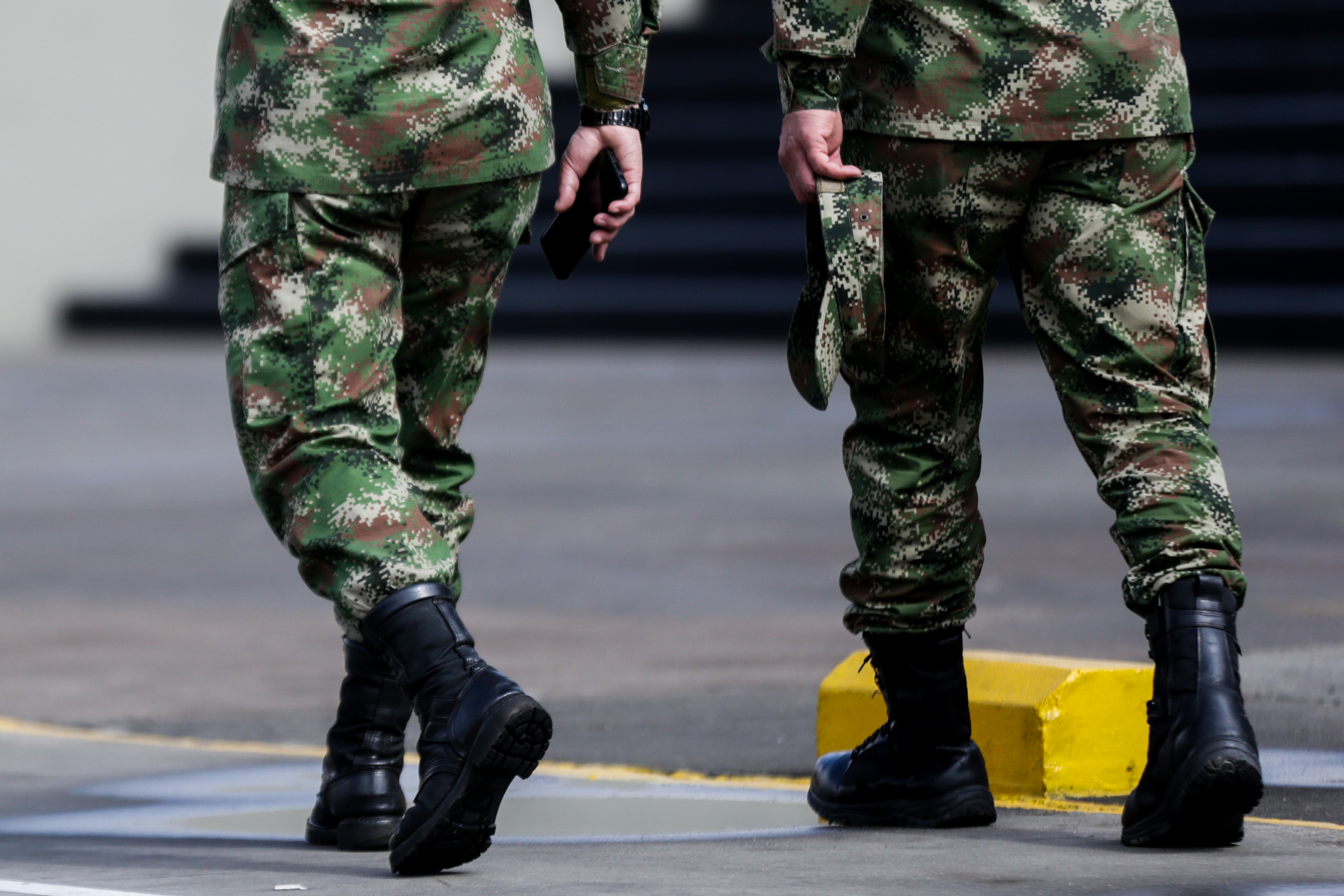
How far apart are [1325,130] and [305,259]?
13576 mm

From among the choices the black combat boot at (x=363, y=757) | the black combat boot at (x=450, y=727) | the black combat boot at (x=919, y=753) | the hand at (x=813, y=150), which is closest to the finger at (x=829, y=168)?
the hand at (x=813, y=150)

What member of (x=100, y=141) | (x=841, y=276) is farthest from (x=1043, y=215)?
(x=100, y=141)

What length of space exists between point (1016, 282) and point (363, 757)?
3.70 ft

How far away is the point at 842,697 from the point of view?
3.76 metres

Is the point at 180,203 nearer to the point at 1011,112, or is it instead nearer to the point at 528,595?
the point at 528,595

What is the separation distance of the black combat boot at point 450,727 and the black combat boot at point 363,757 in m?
0.35

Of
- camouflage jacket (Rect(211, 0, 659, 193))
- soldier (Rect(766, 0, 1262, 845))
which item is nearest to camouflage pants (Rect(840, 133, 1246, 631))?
soldier (Rect(766, 0, 1262, 845))

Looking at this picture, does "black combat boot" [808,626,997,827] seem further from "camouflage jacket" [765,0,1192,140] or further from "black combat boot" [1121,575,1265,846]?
"camouflage jacket" [765,0,1192,140]

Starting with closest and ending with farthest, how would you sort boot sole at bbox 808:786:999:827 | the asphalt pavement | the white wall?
the asphalt pavement → boot sole at bbox 808:786:999:827 → the white wall

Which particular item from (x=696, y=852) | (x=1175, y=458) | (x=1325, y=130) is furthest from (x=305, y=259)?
(x=1325, y=130)

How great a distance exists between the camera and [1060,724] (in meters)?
3.53

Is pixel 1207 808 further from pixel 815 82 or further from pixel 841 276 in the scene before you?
pixel 815 82

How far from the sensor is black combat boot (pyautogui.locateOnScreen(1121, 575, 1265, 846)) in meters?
2.90

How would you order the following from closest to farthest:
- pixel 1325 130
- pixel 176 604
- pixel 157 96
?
pixel 176 604 < pixel 1325 130 < pixel 157 96
